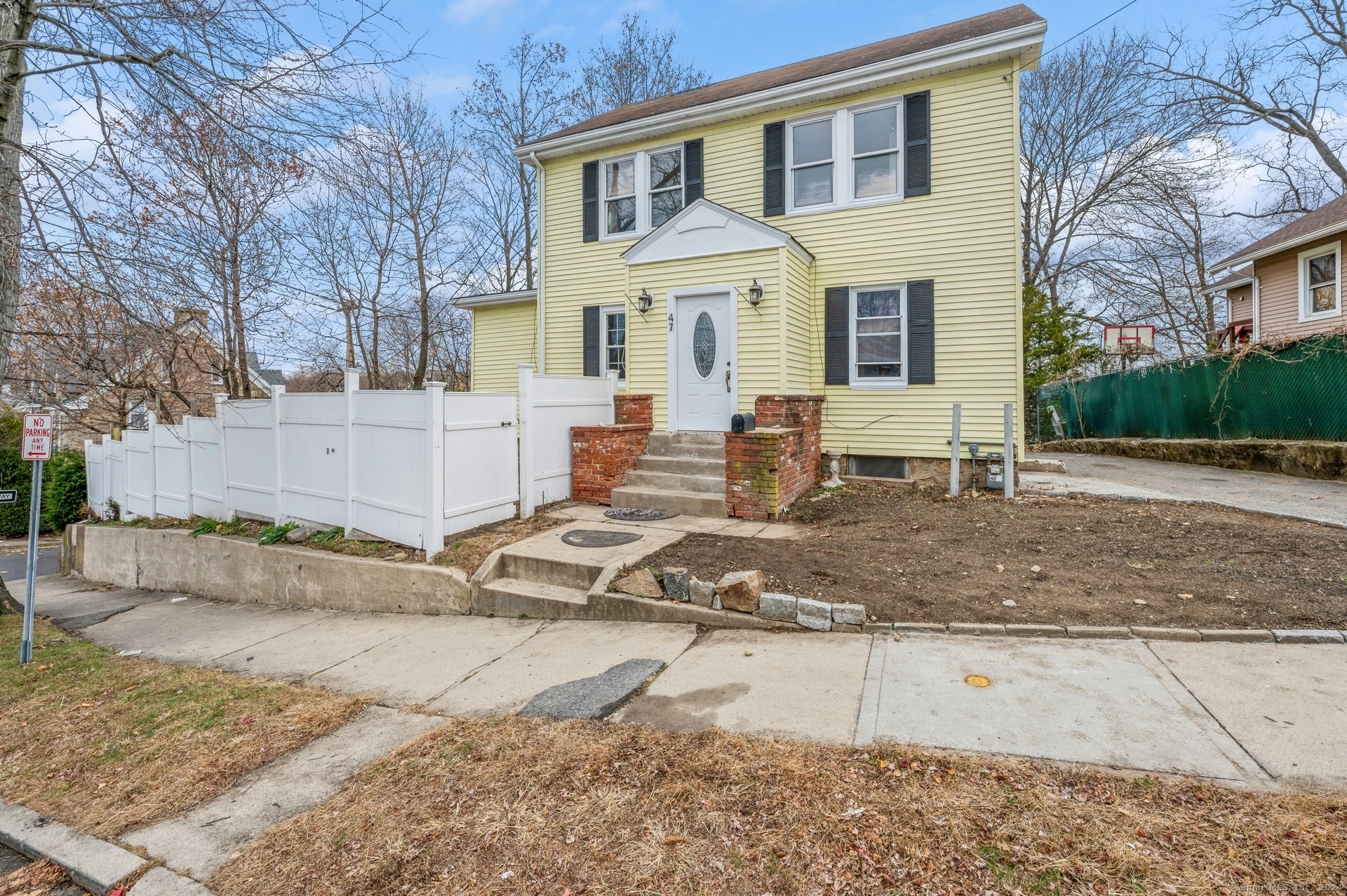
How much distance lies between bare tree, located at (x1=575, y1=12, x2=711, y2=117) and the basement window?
621 inches

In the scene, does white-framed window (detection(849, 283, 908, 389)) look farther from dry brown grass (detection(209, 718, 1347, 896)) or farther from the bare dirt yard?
dry brown grass (detection(209, 718, 1347, 896))

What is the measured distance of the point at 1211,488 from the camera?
8.77 meters

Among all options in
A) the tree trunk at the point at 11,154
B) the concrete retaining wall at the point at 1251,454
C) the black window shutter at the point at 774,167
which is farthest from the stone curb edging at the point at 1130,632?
the concrete retaining wall at the point at 1251,454

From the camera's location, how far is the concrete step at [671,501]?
24.9ft

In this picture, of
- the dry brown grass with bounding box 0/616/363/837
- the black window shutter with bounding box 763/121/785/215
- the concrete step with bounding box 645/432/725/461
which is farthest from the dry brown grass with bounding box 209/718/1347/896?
the black window shutter with bounding box 763/121/785/215

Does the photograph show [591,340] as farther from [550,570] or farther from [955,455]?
[955,455]

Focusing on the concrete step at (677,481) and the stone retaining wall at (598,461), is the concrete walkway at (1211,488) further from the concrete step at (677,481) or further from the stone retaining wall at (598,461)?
the stone retaining wall at (598,461)

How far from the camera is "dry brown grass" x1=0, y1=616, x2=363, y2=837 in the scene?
120 inches

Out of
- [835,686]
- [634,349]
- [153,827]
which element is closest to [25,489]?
[634,349]

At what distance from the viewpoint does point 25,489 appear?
17156 millimetres

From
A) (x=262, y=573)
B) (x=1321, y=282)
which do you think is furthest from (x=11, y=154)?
(x=1321, y=282)

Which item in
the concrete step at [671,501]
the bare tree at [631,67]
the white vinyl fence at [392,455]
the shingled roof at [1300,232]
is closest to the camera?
the white vinyl fence at [392,455]

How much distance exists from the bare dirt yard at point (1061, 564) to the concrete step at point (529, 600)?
31.9 inches

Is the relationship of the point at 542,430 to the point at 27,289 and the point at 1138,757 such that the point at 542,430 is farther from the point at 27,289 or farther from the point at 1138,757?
the point at 1138,757
